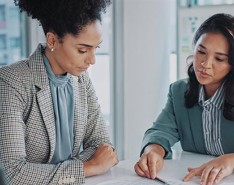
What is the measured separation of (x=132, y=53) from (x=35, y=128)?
5.88ft

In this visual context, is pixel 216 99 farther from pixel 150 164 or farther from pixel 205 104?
pixel 150 164

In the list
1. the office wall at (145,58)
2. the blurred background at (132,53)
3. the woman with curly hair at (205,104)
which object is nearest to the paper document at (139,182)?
the woman with curly hair at (205,104)

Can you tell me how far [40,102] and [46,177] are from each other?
253mm

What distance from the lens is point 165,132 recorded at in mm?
1654

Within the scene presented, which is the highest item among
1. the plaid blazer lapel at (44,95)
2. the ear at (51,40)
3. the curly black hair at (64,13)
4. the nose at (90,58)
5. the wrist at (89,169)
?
the curly black hair at (64,13)

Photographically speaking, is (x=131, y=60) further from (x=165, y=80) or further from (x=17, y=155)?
(x=17, y=155)

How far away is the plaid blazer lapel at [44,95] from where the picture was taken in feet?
4.34

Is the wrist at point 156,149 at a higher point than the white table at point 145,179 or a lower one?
higher

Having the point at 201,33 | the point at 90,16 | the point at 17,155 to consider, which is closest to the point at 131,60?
the point at 201,33

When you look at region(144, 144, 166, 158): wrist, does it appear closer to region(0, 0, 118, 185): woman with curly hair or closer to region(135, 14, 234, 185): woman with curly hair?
region(135, 14, 234, 185): woman with curly hair

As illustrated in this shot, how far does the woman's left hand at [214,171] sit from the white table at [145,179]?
0.02 metres

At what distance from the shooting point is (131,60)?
3.03 metres

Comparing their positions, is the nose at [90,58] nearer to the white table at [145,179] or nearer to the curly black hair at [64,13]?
the curly black hair at [64,13]

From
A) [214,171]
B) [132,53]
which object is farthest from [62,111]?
[132,53]
